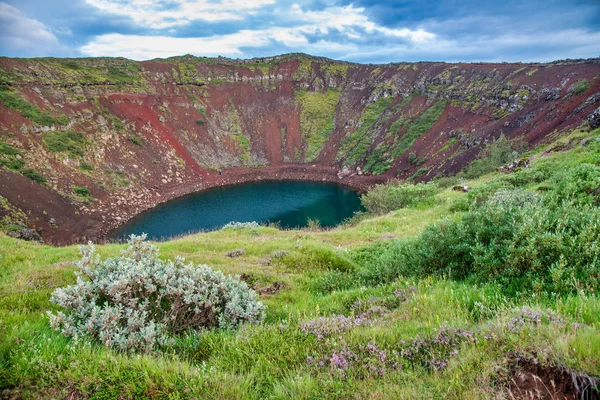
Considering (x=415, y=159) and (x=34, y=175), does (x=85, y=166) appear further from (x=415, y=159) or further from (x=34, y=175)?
(x=415, y=159)

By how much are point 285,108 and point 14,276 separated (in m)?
112

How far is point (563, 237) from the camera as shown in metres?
5.67

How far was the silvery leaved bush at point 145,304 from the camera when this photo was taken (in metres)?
4.70

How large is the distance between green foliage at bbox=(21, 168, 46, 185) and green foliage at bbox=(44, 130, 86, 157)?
8.82 meters

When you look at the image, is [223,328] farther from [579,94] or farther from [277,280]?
[579,94]

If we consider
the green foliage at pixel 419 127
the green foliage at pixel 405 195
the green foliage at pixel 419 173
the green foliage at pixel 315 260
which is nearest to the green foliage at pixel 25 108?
the green foliage at pixel 405 195

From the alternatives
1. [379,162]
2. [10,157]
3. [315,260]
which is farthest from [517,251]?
[379,162]

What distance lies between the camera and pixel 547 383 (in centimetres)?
308

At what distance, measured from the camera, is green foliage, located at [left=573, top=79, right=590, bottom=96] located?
176ft

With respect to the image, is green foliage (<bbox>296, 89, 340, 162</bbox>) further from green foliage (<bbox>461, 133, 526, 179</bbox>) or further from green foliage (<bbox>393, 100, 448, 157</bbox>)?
green foliage (<bbox>461, 133, 526, 179</bbox>)

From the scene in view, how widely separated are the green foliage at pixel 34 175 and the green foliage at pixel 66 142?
8.82m

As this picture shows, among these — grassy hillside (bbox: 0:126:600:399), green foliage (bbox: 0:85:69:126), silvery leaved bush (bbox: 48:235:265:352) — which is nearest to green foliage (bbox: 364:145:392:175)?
green foliage (bbox: 0:85:69:126)

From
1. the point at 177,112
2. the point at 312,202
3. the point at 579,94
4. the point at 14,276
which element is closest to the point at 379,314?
the point at 14,276

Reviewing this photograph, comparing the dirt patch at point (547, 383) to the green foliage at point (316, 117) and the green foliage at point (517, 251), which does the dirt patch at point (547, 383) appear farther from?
the green foliage at point (316, 117)
